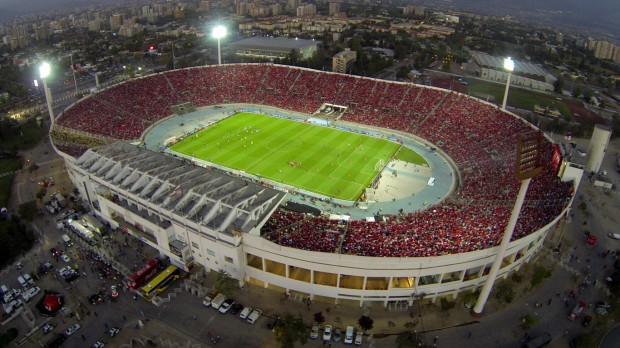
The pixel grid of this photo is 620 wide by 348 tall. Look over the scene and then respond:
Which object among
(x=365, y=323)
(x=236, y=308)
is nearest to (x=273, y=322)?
(x=236, y=308)

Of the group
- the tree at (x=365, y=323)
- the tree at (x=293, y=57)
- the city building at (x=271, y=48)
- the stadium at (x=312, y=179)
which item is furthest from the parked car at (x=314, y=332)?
the city building at (x=271, y=48)

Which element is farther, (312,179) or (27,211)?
(312,179)

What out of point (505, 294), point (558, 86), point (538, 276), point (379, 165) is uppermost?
point (558, 86)

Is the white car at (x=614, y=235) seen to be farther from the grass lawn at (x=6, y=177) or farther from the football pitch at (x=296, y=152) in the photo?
the grass lawn at (x=6, y=177)

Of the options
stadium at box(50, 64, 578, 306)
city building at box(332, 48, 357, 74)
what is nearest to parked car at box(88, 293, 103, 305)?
stadium at box(50, 64, 578, 306)

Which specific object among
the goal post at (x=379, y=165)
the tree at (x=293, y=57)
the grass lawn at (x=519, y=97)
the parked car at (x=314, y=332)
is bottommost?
the parked car at (x=314, y=332)

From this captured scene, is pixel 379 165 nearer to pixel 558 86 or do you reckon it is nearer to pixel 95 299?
pixel 95 299

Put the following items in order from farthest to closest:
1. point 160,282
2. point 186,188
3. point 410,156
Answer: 1. point 410,156
2. point 186,188
3. point 160,282
